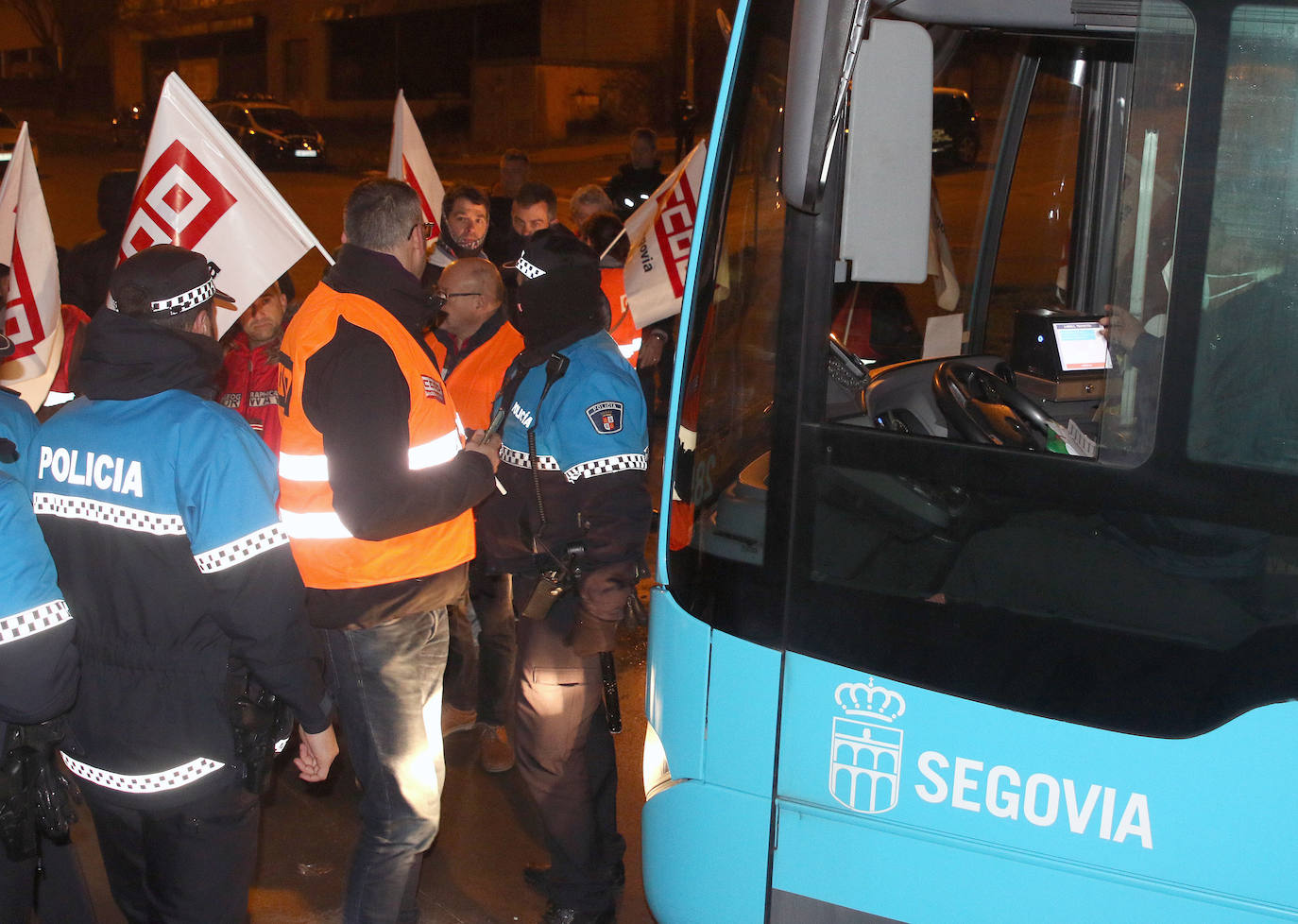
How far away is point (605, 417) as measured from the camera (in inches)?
127

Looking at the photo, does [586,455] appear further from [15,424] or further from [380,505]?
[15,424]

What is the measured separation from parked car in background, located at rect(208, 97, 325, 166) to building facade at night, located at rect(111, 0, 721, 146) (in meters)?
2.70

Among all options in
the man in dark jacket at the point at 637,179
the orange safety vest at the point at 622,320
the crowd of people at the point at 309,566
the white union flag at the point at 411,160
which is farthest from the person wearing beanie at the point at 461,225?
the man in dark jacket at the point at 637,179

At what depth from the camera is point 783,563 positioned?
2.38m

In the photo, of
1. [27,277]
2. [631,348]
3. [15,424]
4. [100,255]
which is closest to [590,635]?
[15,424]

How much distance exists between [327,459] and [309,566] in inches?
11.6

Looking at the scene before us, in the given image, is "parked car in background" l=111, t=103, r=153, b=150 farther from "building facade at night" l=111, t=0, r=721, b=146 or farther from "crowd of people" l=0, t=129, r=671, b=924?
"crowd of people" l=0, t=129, r=671, b=924

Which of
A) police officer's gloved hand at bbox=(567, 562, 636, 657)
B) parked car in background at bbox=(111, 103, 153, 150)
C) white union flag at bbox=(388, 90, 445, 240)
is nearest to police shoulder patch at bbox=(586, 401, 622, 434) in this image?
police officer's gloved hand at bbox=(567, 562, 636, 657)

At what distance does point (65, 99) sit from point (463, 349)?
45.7 m

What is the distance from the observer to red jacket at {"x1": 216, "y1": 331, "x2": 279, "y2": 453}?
14.7ft

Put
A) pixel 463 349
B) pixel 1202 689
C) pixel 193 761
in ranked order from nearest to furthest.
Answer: pixel 1202 689 < pixel 193 761 < pixel 463 349

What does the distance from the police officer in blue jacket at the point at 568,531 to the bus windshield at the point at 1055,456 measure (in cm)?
62

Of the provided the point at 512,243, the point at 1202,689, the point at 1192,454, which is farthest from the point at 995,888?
the point at 512,243

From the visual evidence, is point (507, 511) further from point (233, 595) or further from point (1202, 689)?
point (1202, 689)
